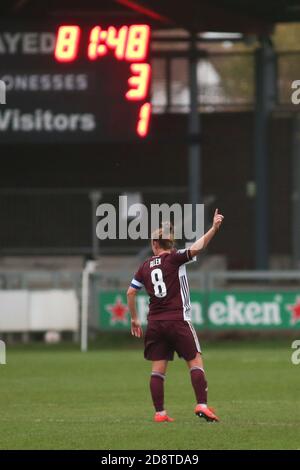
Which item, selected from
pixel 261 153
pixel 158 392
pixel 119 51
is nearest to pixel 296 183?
pixel 261 153

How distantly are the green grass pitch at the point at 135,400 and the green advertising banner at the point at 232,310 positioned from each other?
1.11 ft

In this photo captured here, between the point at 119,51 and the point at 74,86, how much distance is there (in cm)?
90

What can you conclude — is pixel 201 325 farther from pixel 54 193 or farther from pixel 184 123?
pixel 184 123

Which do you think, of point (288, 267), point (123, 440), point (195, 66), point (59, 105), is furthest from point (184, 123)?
point (123, 440)

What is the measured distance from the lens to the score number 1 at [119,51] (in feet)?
73.8

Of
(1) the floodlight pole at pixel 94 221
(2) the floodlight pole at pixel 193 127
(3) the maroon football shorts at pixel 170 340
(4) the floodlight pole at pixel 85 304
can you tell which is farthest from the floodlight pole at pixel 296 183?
(3) the maroon football shorts at pixel 170 340

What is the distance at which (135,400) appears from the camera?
583 inches

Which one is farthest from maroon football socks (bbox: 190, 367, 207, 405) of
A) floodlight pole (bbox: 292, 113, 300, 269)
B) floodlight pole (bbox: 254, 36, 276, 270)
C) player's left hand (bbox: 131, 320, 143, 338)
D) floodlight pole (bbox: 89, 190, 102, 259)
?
floodlight pole (bbox: 292, 113, 300, 269)

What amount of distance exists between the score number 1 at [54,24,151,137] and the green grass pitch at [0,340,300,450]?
13.2 ft

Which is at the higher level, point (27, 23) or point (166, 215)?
point (27, 23)

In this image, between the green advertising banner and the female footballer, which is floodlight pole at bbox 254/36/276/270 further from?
the female footballer

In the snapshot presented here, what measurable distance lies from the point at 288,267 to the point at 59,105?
831 cm

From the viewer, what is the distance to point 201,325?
24.1m

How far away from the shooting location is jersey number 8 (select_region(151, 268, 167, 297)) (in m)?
11.9
